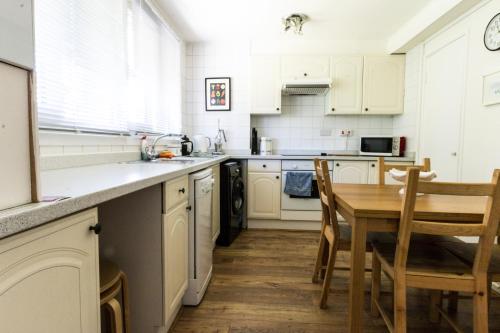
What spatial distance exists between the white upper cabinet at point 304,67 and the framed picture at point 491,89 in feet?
5.48

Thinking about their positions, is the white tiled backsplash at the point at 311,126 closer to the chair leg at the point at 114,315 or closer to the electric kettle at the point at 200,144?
the electric kettle at the point at 200,144

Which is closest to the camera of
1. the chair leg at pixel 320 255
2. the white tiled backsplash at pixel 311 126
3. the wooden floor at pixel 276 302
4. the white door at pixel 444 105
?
the wooden floor at pixel 276 302

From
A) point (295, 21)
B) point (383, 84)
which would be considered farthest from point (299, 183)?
point (295, 21)

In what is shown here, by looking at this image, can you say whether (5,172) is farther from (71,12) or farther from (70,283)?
(71,12)

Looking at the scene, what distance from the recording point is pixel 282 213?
330 centimetres

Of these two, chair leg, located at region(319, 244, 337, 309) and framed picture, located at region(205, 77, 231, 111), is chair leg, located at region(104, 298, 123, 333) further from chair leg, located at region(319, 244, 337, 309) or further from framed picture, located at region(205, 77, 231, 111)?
framed picture, located at region(205, 77, 231, 111)

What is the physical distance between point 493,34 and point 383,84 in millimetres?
1408

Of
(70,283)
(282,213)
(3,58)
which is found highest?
(3,58)

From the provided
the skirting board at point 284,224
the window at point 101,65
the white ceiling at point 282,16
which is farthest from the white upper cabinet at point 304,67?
the skirting board at point 284,224

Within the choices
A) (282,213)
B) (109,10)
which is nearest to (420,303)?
(282,213)

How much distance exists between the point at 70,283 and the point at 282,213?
2769 mm

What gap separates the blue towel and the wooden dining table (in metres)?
1.68

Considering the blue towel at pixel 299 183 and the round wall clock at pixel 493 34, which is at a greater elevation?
the round wall clock at pixel 493 34

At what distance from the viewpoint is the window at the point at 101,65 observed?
4.61 feet
